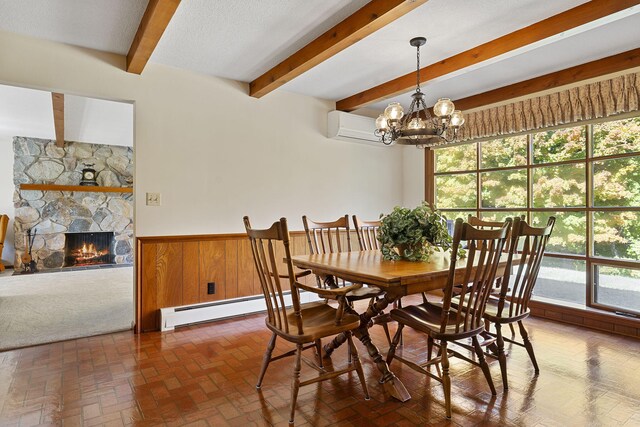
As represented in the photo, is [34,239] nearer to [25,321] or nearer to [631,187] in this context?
[25,321]

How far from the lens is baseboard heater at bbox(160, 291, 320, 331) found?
3.12 meters

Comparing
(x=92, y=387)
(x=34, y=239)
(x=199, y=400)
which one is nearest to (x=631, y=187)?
(x=199, y=400)

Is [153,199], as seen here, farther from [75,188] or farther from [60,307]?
[75,188]

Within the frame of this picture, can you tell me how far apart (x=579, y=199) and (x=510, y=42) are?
1.72 meters

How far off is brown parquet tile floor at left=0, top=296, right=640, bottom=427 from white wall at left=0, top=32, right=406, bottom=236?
3.83 ft

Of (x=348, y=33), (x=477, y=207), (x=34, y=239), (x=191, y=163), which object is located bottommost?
(x=34, y=239)

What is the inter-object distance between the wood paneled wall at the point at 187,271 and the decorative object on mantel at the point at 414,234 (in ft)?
5.73

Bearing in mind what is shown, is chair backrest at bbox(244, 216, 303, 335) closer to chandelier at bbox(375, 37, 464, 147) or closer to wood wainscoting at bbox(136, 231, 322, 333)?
chandelier at bbox(375, 37, 464, 147)

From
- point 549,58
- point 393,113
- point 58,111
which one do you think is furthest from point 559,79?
point 58,111

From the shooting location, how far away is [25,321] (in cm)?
332

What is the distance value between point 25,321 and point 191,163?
216cm

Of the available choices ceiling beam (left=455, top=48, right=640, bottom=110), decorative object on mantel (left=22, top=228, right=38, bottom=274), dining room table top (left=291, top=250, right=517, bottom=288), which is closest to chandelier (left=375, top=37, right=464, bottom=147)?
dining room table top (left=291, top=250, right=517, bottom=288)

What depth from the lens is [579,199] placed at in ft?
11.0

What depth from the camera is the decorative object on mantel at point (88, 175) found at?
6.75 meters
